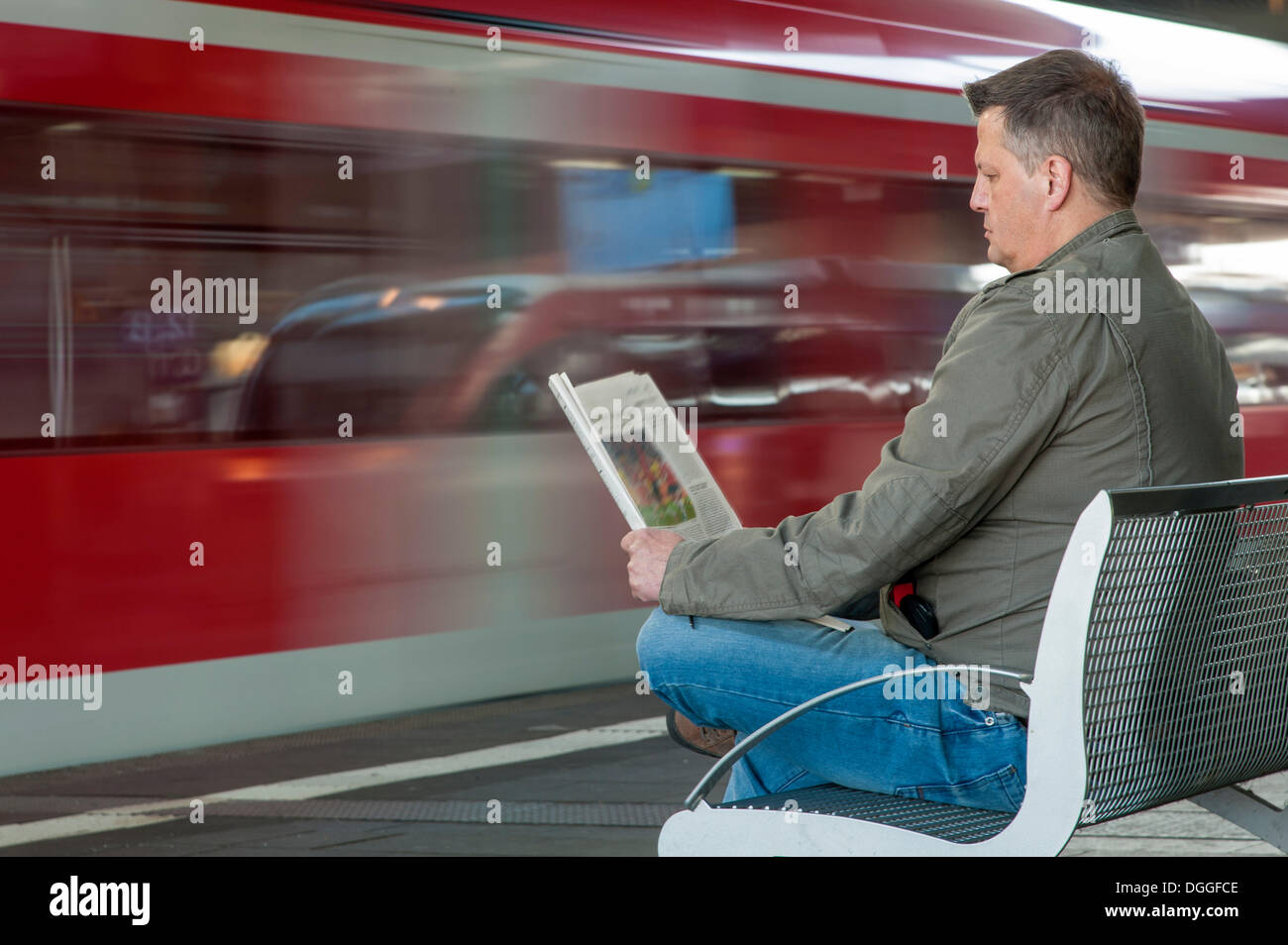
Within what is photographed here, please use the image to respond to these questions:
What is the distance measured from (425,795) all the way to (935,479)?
3.31 meters

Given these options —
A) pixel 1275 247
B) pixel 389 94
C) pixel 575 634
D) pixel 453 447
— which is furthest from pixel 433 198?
pixel 1275 247

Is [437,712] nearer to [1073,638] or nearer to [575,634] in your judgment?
[575,634]

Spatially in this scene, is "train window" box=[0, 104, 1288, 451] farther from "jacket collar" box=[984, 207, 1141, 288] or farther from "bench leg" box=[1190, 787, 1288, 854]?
"bench leg" box=[1190, 787, 1288, 854]

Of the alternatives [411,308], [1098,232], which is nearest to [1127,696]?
[1098,232]

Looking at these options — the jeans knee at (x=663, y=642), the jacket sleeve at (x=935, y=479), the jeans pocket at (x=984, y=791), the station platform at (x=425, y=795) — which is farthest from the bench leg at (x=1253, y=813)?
the station platform at (x=425, y=795)

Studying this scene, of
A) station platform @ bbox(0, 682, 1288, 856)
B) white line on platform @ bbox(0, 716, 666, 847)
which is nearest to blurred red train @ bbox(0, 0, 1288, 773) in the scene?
station platform @ bbox(0, 682, 1288, 856)

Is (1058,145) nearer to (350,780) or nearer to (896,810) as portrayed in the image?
(896,810)

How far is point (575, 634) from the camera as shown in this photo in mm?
6898

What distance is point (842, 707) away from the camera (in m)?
2.59

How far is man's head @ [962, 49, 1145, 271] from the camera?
2666 millimetres

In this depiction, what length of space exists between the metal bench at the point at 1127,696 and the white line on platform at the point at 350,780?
9.92 feet

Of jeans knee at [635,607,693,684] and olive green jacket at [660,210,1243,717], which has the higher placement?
olive green jacket at [660,210,1243,717]

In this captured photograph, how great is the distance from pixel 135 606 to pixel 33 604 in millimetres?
342

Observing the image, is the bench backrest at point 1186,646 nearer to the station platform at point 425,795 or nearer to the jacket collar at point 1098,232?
the jacket collar at point 1098,232
